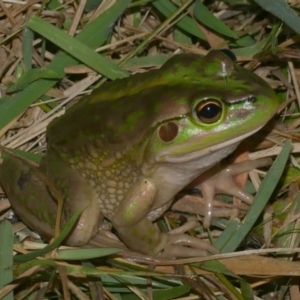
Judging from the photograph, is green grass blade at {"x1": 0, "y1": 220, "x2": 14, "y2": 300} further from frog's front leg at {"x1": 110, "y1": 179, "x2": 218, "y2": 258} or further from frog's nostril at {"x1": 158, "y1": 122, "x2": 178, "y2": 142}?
frog's nostril at {"x1": 158, "y1": 122, "x2": 178, "y2": 142}

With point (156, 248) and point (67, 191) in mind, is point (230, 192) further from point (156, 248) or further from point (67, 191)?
point (67, 191)

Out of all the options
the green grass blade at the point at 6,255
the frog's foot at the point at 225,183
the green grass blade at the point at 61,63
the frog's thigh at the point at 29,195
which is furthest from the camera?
the green grass blade at the point at 61,63

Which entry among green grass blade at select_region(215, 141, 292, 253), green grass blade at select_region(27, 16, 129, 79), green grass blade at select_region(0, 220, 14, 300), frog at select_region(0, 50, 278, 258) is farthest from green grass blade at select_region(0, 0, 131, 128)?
green grass blade at select_region(215, 141, 292, 253)

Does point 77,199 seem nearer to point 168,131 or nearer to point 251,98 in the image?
point 168,131

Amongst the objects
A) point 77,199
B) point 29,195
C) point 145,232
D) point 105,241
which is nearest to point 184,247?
point 145,232

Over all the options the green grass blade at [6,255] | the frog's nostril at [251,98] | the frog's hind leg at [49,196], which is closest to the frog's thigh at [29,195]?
the frog's hind leg at [49,196]

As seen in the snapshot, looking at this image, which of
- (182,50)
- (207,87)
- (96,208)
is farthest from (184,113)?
(182,50)

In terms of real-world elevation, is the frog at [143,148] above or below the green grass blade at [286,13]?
below

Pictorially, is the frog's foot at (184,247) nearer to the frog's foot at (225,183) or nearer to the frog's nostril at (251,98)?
the frog's foot at (225,183)
